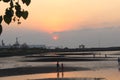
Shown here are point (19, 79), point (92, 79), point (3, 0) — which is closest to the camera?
point (3, 0)

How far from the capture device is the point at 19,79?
34750mm

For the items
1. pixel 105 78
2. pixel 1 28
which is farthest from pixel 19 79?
pixel 1 28

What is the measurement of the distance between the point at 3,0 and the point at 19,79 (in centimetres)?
3195

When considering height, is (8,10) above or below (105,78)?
above

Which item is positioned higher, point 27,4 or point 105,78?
point 27,4

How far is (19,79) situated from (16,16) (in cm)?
3182

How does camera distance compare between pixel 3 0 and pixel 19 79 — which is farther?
pixel 19 79

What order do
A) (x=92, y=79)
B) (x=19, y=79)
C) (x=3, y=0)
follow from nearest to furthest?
(x=3, y=0) → (x=92, y=79) → (x=19, y=79)

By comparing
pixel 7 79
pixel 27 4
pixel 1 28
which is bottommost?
pixel 7 79

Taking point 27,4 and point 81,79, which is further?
point 81,79

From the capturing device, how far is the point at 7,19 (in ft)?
11.1

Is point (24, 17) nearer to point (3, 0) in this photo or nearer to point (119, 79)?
point (3, 0)

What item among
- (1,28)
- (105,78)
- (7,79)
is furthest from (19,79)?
(1,28)

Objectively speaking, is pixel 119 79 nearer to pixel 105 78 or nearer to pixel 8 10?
pixel 105 78
